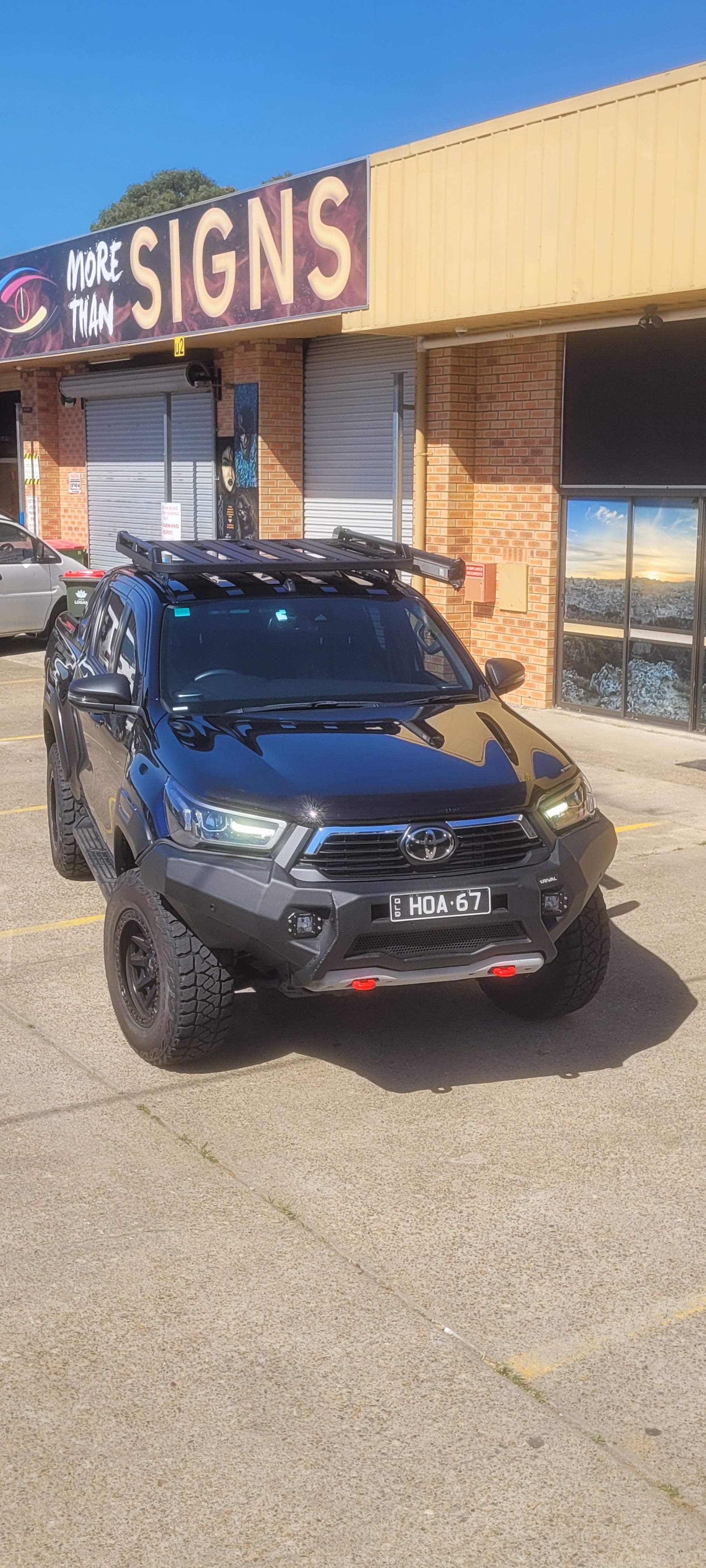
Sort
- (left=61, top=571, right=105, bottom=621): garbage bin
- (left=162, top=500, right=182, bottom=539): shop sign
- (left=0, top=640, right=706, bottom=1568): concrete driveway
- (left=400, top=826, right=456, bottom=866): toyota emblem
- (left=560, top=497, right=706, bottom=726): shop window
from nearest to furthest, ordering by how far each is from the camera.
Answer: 1. (left=0, top=640, right=706, bottom=1568): concrete driveway
2. (left=400, top=826, right=456, bottom=866): toyota emblem
3. (left=560, top=497, right=706, bottom=726): shop window
4. (left=61, top=571, right=105, bottom=621): garbage bin
5. (left=162, top=500, right=182, bottom=539): shop sign

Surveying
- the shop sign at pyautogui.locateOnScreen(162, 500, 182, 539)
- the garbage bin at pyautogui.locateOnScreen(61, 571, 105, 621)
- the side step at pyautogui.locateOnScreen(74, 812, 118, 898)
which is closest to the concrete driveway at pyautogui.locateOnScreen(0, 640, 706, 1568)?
the side step at pyautogui.locateOnScreen(74, 812, 118, 898)

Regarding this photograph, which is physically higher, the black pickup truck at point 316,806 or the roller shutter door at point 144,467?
the roller shutter door at point 144,467

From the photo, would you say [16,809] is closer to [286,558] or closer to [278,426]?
[286,558]

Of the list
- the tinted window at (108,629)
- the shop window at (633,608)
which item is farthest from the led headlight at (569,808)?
the shop window at (633,608)

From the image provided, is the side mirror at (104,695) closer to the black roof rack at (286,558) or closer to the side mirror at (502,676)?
the black roof rack at (286,558)

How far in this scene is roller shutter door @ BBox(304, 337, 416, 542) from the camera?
17.2 m

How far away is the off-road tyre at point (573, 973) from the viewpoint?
6.05 meters

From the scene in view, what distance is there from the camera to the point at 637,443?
13648 millimetres

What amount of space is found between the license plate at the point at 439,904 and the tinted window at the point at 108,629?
2.72 meters

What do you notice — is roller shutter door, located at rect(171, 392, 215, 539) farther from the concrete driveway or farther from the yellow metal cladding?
the concrete driveway

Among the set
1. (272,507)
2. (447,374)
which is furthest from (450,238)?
(272,507)

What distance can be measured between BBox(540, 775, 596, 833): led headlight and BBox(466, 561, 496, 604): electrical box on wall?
32.4 ft

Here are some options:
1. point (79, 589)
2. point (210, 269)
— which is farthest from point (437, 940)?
Answer: point (210, 269)

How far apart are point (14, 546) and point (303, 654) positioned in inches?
518
